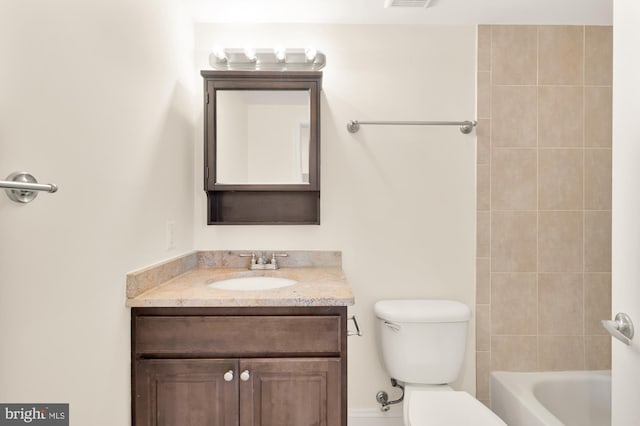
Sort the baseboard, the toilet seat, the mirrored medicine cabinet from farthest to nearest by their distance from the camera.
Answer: the baseboard
the mirrored medicine cabinet
the toilet seat

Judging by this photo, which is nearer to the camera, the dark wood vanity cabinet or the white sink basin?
the dark wood vanity cabinet

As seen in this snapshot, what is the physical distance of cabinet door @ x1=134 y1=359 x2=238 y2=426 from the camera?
1.36 meters

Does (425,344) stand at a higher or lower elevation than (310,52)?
lower

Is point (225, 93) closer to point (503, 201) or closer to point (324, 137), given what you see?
point (324, 137)

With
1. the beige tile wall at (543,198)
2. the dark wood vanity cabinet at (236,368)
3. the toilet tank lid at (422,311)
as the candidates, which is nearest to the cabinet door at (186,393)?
the dark wood vanity cabinet at (236,368)

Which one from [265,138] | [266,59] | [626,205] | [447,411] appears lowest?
[447,411]

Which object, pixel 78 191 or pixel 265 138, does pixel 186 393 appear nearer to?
pixel 78 191

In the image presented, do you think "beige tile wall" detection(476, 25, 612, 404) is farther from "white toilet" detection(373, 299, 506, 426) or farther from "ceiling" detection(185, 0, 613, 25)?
"white toilet" detection(373, 299, 506, 426)

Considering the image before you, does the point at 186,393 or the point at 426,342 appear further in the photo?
the point at 426,342

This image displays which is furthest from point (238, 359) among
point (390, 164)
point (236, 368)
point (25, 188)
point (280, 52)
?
point (280, 52)

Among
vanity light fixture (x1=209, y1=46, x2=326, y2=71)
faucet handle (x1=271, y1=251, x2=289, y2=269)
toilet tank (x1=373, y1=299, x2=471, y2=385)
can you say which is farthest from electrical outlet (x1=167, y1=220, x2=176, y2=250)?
toilet tank (x1=373, y1=299, x2=471, y2=385)

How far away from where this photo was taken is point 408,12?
1991mm

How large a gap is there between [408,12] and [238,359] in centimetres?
185

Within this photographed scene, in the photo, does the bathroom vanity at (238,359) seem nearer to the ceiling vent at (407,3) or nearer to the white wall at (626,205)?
the white wall at (626,205)
